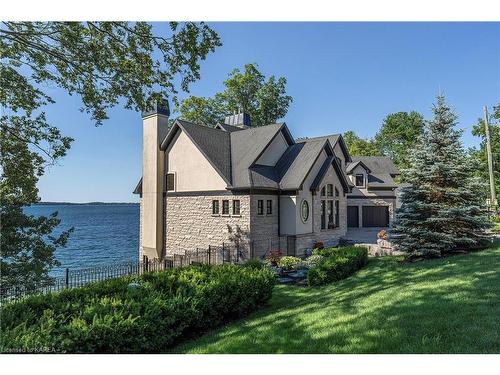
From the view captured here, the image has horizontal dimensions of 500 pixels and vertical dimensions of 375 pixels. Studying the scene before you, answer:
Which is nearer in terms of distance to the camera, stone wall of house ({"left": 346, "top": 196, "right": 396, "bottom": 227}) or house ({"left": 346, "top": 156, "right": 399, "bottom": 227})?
house ({"left": 346, "top": 156, "right": 399, "bottom": 227})

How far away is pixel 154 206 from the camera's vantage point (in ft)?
64.8

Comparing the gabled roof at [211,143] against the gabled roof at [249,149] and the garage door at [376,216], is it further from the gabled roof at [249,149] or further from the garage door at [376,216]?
the garage door at [376,216]

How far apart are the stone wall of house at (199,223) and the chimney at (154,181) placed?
54cm

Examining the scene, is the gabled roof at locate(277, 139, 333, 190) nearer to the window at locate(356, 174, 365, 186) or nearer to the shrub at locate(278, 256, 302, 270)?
the shrub at locate(278, 256, 302, 270)

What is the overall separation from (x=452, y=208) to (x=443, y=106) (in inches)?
182

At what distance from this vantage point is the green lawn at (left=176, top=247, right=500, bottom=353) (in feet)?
16.5

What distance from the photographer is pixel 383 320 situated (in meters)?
5.98

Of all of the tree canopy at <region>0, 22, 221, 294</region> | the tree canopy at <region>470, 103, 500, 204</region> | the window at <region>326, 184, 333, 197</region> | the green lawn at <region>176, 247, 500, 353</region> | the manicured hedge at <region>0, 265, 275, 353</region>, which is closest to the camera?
the manicured hedge at <region>0, 265, 275, 353</region>

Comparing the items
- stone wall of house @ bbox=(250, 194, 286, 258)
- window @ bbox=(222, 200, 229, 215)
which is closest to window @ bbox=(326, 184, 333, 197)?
stone wall of house @ bbox=(250, 194, 286, 258)

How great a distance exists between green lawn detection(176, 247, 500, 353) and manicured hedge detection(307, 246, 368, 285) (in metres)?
0.93

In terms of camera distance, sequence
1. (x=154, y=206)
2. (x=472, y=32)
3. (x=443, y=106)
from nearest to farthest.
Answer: (x=472, y=32) < (x=443, y=106) < (x=154, y=206)

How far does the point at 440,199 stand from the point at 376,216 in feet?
57.8

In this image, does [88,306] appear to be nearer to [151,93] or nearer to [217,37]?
[151,93]

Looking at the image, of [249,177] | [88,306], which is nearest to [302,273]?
[249,177]
